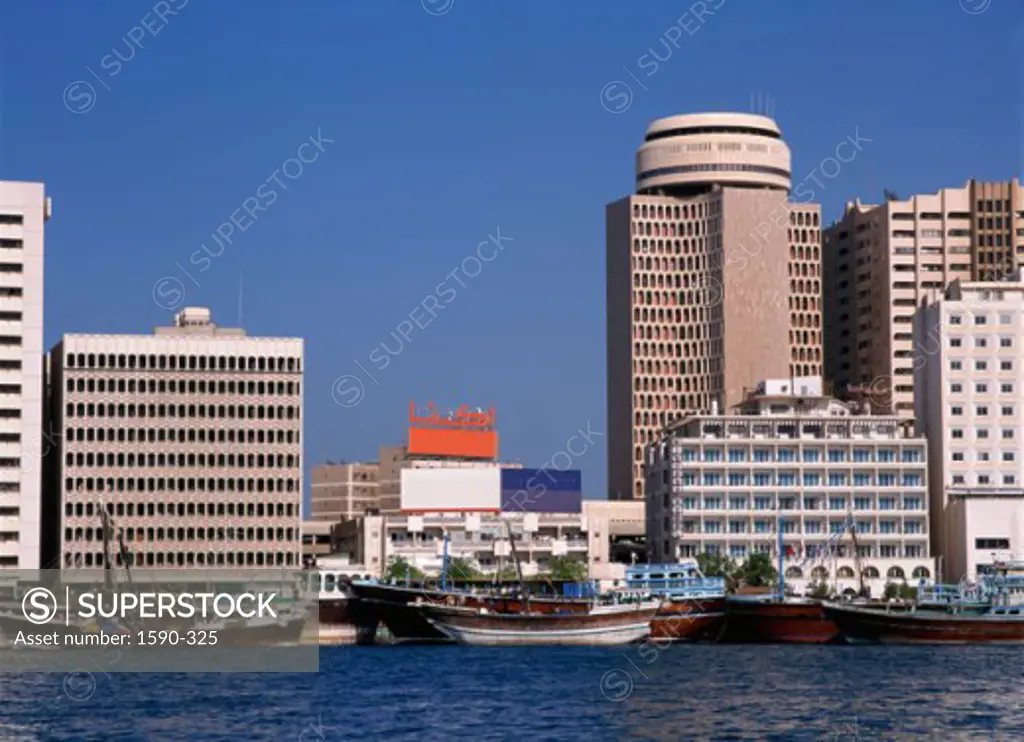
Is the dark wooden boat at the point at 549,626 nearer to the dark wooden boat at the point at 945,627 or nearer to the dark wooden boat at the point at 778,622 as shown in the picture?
the dark wooden boat at the point at 778,622

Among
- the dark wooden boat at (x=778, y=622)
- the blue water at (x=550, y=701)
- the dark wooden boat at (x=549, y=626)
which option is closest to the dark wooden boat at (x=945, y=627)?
the dark wooden boat at (x=778, y=622)

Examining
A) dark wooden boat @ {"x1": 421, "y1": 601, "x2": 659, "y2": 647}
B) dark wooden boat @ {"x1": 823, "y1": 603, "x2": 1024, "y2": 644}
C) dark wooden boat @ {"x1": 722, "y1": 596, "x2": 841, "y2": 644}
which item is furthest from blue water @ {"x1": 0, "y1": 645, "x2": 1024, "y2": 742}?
dark wooden boat @ {"x1": 722, "y1": 596, "x2": 841, "y2": 644}

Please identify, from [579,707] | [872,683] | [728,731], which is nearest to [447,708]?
Answer: [579,707]

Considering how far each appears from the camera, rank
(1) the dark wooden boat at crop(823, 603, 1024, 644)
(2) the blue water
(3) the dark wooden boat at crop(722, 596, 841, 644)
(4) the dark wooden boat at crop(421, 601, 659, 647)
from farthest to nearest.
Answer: (3) the dark wooden boat at crop(722, 596, 841, 644) < (4) the dark wooden boat at crop(421, 601, 659, 647) < (1) the dark wooden boat at crop(823, 603, 1024, 644) < (2) the blue water

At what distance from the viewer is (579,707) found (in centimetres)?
11588

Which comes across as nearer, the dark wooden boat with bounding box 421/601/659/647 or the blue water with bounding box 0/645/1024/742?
the blue water with bounding box 0/645/1024/742

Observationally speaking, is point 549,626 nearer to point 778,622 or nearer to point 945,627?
point 778,622

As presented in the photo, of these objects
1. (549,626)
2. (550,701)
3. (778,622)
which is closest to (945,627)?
(778,622)

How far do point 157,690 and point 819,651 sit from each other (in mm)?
67230

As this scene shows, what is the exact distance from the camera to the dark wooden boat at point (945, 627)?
7274 inches

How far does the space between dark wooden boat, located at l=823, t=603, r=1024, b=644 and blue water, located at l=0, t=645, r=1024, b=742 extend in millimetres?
19499

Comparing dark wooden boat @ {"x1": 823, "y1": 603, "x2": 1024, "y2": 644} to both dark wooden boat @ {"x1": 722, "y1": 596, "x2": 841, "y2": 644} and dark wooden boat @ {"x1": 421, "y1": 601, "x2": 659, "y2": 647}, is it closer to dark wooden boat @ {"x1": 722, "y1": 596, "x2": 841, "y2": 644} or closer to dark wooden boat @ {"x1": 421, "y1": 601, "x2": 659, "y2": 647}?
dark wooden boat @ {"x1": 722, "y1": 596, "x2": 841, "y2": 644}

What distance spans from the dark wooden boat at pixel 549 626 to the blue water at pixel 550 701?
87.0 ft

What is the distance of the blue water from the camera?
4001 inches
